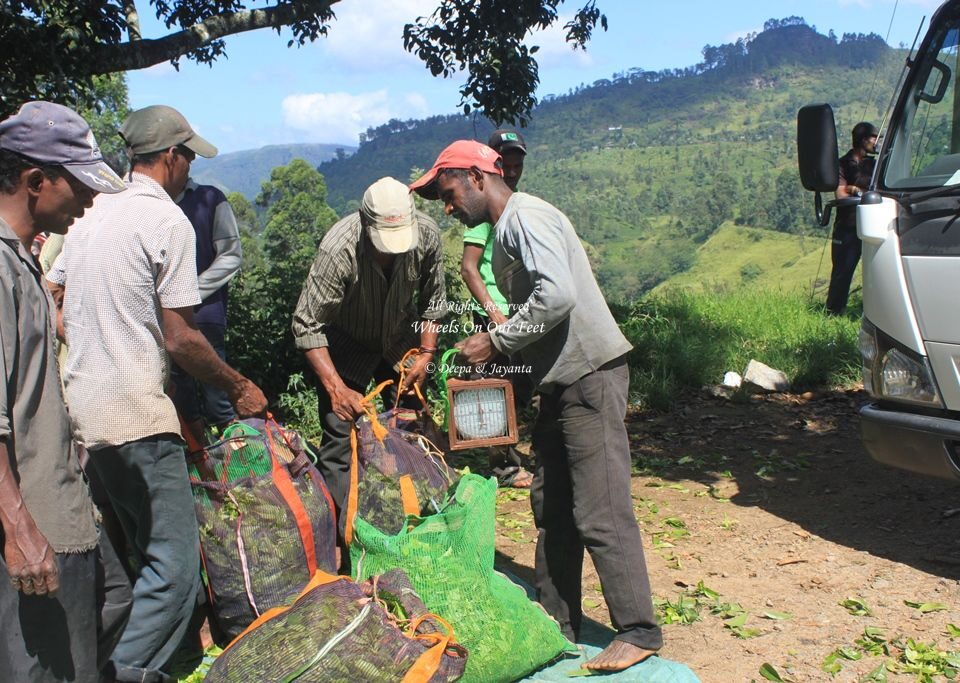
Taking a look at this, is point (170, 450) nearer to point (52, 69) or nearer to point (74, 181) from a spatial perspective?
point (74, 181)

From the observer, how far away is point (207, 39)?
7.74m

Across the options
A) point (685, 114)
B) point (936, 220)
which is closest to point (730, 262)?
point (936, 220)

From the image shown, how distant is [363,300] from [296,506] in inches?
44.4

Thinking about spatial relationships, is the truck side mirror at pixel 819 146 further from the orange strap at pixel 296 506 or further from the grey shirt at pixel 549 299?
the orange strap at pixel 296 506

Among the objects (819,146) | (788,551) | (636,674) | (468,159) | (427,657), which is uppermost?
(468,159)

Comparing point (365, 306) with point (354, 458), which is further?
point (365, 306)

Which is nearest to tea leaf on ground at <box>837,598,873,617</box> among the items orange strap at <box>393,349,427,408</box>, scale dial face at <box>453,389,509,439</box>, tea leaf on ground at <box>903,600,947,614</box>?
tea leaf on ground at <box>903,600,947,614</box>

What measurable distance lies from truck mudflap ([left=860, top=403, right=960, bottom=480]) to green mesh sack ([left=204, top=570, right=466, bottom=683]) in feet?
8.22

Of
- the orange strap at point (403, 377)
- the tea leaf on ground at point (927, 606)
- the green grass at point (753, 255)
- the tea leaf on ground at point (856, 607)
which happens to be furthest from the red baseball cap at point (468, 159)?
the green grass at point (753, 255)

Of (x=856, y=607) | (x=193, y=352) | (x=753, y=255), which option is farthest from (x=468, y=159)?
(x=753, y=255)

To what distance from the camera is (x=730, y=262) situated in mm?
52250

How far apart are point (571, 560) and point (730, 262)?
5070 cm

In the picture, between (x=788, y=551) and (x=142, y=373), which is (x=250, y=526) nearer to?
(x=142, y=373)

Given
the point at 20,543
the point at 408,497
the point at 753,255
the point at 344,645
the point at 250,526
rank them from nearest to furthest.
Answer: the point at 20,543, the point at 344,645, the point at 250,526, the point at 408,497, the point at 753,255
